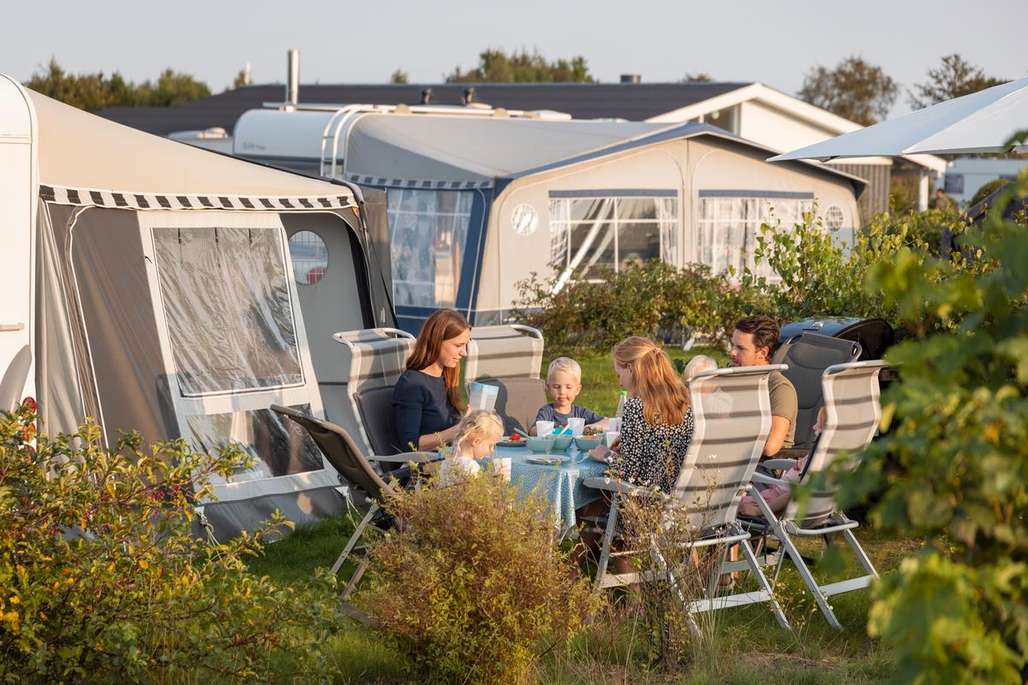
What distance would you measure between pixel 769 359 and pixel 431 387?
167cm

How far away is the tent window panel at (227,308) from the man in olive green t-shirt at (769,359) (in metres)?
2.52

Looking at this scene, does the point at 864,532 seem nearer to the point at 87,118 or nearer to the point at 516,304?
the point at 87,118

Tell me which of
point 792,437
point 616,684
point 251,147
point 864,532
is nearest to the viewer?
point 616,684

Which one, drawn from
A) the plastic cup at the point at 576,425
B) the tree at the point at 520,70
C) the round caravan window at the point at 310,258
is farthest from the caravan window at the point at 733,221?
the tree at the point at 520,70

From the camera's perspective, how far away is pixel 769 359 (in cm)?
687

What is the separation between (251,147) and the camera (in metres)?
15.6

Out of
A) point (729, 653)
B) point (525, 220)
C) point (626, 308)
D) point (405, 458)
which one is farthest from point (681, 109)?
point (729, 653)

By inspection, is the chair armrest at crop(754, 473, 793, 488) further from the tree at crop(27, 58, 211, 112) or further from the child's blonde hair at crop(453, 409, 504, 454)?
the tree at crop(27, 58, 211, 112)

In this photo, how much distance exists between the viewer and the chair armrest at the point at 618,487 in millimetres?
5027

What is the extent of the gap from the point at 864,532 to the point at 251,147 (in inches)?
403

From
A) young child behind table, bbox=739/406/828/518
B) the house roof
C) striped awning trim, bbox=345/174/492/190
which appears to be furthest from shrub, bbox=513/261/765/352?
the house roof

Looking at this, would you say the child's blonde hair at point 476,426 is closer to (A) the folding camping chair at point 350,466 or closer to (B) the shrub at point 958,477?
(A) the folding camping chair at point 350,466

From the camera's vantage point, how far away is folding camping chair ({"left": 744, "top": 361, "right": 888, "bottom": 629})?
18.1ft

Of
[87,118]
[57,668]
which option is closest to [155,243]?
[87,118]
